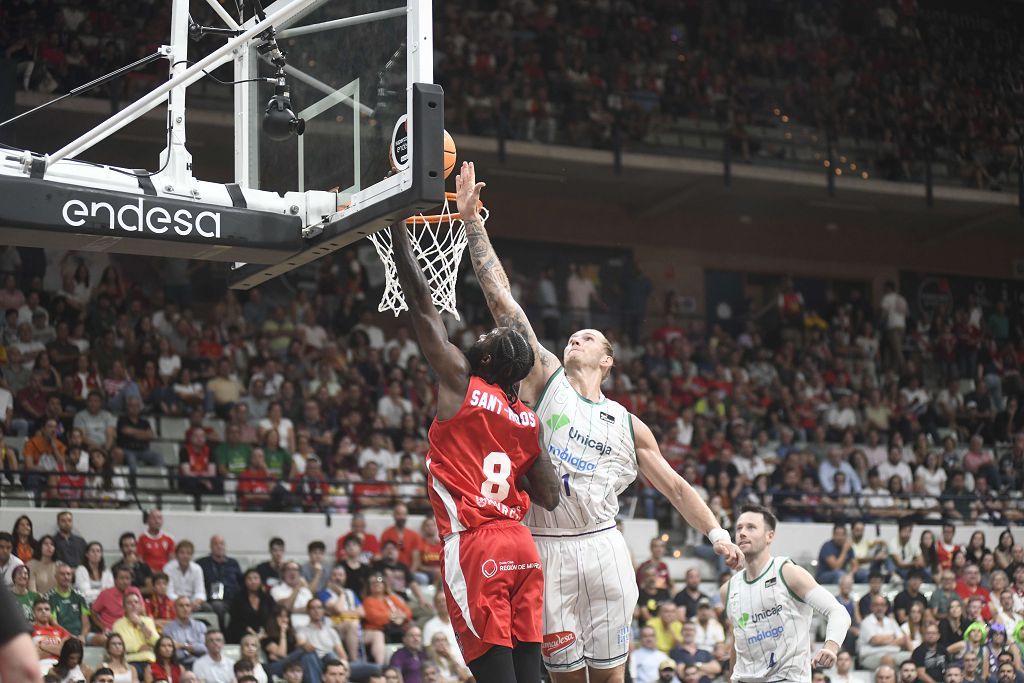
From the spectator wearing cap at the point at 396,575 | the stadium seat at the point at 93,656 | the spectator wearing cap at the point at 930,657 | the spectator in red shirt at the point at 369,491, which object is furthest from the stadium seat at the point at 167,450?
the spectator wearing cap at the point at 930,657

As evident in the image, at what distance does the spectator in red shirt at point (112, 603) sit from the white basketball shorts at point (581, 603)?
605 centimetres

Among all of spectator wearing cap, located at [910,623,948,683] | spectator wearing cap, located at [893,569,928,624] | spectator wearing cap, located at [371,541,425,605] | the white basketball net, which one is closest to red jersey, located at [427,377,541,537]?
the white basketball net

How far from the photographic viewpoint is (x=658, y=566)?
13.9 meters

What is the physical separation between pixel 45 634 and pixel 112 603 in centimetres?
89

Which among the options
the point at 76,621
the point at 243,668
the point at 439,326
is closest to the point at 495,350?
the point at 439,326

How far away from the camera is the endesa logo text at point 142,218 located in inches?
215

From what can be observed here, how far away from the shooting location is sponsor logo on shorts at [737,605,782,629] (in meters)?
8.01

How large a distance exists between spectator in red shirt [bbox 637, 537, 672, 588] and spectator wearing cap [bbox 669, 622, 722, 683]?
0.77 m

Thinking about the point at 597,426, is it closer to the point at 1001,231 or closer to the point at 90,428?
the point at 90,428

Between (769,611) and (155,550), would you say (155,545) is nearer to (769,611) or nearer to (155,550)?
(155,550)

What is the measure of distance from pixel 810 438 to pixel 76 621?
38.4 feet

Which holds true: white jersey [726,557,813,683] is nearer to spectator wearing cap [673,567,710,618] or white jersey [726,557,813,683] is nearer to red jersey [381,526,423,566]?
spectator wearing cap [673,567,710,618]

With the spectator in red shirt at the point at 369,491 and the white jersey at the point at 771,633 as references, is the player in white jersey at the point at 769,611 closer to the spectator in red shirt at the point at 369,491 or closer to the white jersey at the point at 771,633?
the white jersey at the point at 771,633

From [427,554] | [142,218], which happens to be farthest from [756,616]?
[427,554]
